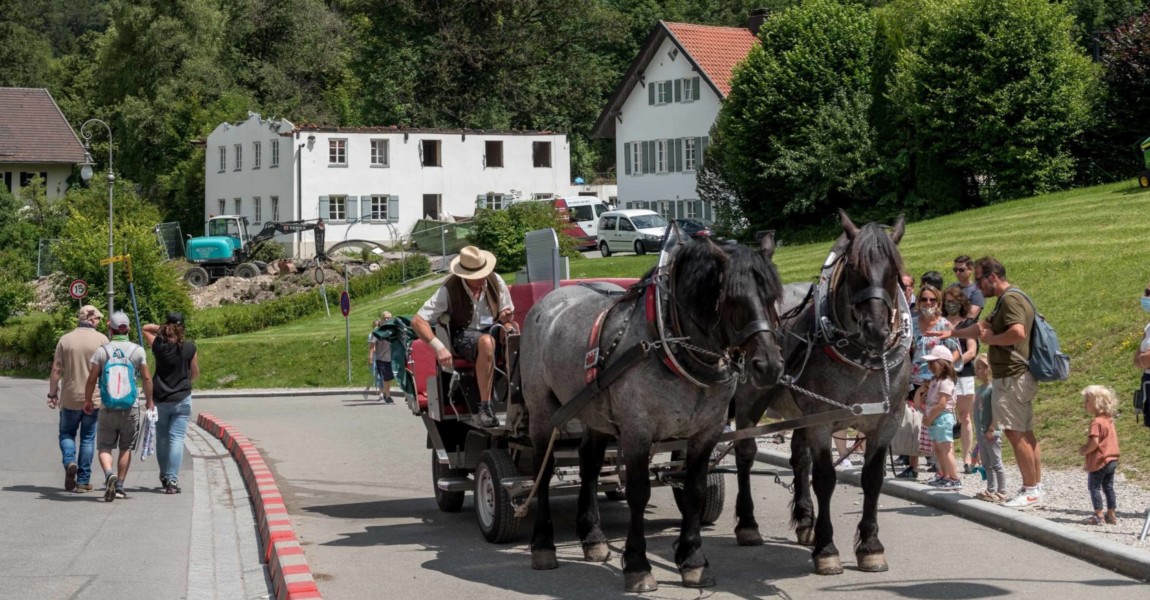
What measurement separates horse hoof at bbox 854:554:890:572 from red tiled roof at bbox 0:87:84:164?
89023mm

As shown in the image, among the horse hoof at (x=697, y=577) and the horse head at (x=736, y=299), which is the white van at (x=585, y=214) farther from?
the horse hoof at (x=697, y=577)

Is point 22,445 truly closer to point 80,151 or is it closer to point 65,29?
point 80,151

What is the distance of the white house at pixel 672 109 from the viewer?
58094mm

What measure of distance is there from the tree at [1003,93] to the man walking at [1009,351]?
30772mm

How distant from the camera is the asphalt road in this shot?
8578mm

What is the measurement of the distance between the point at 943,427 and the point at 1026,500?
4.22 ft

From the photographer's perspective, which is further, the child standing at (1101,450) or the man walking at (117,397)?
the man walking at (117,397)

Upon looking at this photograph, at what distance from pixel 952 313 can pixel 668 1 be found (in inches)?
3123

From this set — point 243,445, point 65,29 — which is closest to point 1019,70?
point 243,445

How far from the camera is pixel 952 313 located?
12.2m

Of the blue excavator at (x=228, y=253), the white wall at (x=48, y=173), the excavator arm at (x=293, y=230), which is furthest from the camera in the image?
the white wall at (x=48, y=173)

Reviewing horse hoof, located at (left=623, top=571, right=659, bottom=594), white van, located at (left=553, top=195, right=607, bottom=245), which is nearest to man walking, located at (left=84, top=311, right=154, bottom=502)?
horse hoof, located at (left=623, top=571, right=659, bottom=594)

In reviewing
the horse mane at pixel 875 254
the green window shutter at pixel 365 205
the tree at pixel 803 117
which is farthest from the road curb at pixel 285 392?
the green window shutter at pixel 365 205

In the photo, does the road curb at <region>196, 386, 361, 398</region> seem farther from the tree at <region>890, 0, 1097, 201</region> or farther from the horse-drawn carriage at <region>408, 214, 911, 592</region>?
the horse-drawn carriage at <region>408, 214, 911, 592</region>
